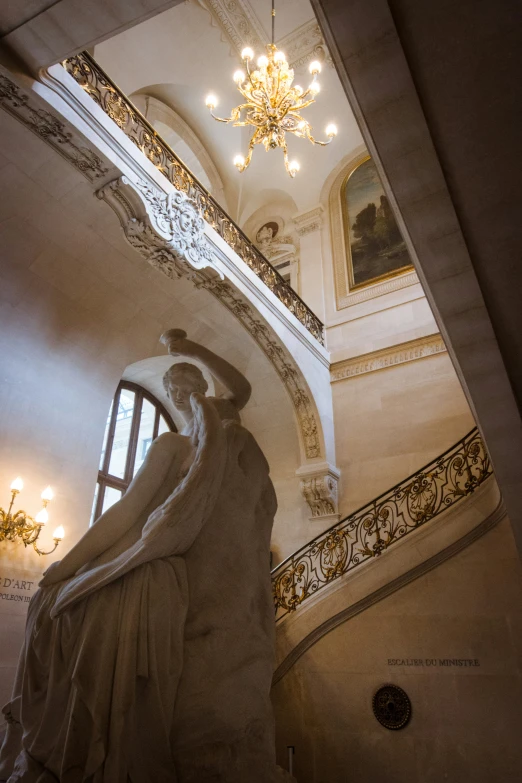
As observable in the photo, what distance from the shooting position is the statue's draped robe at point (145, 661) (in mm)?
1659

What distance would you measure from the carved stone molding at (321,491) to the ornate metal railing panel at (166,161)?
8.42ft

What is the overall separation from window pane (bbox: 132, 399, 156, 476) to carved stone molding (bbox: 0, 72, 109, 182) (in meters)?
4.78

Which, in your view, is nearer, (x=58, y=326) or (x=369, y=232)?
(x=58, y=326)

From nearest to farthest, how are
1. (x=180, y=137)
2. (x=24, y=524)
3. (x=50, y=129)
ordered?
(x=50, y=129) < (x=24, y=524) < (x=180, y=137)

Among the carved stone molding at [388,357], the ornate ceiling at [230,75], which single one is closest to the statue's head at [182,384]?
the carved stone molding at [388,357]

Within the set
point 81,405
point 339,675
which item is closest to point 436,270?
point 339,675

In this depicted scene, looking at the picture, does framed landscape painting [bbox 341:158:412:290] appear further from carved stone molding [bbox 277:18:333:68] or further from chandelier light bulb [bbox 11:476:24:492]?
chandelier light bulb [bbox 11:476:24:492]

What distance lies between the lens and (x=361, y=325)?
10453mm

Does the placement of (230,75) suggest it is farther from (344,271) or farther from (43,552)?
(43,552)

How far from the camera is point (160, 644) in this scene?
5.90ft

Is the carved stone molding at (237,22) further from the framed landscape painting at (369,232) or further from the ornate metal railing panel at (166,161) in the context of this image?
the ornate metal railing panel at (166,161)

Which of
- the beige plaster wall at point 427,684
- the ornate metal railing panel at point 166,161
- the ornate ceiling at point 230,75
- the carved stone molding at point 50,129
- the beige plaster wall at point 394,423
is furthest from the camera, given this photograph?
the ornate ceiling at point 230,75

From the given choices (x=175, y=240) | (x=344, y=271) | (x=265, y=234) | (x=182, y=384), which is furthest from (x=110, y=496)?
(x=265, y=234)

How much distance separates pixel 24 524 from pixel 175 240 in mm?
3700
